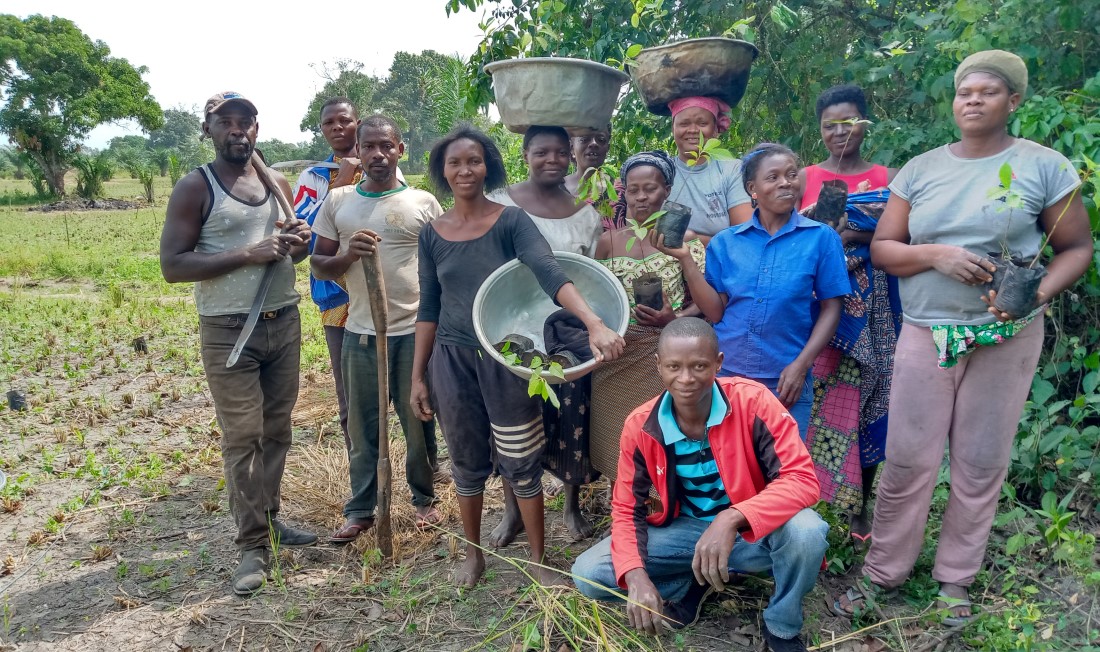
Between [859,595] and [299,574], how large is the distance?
2.21 m

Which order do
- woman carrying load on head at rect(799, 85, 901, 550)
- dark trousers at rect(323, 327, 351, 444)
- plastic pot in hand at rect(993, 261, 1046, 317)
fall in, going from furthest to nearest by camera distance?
dark trousers at rect(323, 327, 351, 444) → woman carrying load on head at rect(799, 85, 901, 550) → plastic pot in hand at rect(993, 261, 1046, 317)

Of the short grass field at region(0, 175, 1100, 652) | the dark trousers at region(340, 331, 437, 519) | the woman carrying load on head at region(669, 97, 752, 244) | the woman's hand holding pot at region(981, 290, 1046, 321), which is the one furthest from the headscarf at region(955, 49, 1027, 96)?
the dark trousers at region(340, 331, 437, 519)

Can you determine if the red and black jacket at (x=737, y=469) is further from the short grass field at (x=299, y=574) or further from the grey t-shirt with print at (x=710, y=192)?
the grey t-shirt with print at (x=710, y=192)

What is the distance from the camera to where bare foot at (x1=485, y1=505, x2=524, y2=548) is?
324cm

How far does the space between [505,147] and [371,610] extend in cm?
708

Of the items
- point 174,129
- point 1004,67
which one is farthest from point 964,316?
point 174,129

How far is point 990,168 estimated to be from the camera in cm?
235

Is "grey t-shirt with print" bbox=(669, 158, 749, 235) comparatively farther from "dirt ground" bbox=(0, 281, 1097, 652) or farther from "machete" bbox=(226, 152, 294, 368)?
"machete" bbox=(226, 152, 294, 368)

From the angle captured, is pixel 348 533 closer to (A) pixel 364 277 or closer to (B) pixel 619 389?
(A) pixel 364 277

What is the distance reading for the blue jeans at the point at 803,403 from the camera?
264 centimetres

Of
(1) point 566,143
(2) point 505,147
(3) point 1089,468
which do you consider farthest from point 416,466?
(2) point 505,147

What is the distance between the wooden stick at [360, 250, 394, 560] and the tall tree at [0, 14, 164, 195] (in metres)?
24.9

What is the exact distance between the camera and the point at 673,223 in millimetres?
2506

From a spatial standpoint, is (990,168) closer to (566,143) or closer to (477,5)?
(566,143)
